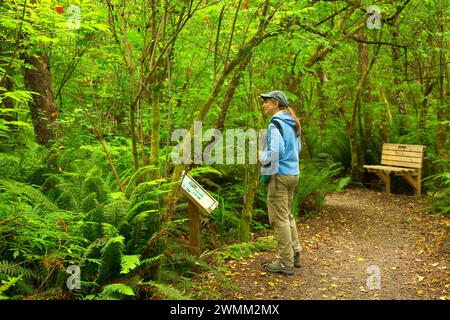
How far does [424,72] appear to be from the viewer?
39.9 feet

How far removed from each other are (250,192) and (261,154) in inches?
59.9

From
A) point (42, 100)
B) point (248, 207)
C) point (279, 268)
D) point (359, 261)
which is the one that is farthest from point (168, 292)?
point (42, 100)

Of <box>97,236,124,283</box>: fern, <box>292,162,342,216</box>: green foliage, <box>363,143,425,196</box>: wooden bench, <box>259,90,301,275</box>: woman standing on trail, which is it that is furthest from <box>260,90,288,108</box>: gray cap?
<box>363,143,425,196</box>: wooden bench

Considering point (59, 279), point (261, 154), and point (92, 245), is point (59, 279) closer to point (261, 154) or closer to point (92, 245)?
point (92, 245)

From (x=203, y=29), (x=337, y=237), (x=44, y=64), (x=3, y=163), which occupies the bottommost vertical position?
(x=337, y=237)

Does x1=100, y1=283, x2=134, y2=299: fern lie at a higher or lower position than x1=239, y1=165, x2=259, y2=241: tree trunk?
lower

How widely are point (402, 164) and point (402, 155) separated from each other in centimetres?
24

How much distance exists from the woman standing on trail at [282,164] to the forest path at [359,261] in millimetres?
418

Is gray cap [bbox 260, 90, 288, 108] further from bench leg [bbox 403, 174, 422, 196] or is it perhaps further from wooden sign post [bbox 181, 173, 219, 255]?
bench leg [bbox 403, 174, 422, 196]

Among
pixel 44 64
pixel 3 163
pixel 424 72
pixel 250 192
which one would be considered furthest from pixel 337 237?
pixel 424 72

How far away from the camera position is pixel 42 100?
6.97 m


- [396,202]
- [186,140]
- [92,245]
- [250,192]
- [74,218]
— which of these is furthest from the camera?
[396,202]

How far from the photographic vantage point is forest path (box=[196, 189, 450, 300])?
459 centimetres

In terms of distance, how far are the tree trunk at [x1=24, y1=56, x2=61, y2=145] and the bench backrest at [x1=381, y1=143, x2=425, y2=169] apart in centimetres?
740
